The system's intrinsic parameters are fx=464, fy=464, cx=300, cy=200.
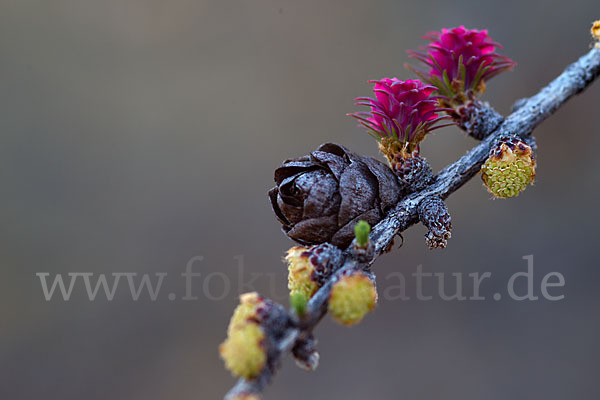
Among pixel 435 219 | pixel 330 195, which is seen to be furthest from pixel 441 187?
→ pixel 330 195

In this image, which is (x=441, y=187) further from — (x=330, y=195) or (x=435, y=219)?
(x=330, y=195)

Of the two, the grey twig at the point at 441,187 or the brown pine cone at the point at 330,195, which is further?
the brown pine cone at the point at 330,195

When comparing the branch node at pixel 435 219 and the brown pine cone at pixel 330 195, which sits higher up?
the brown pine cone at pixel 330 195

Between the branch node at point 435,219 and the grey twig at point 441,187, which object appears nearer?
the grey twig at point 441,187

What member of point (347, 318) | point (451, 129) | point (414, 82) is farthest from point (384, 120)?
point (451, 129)
